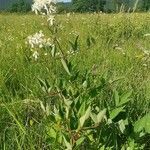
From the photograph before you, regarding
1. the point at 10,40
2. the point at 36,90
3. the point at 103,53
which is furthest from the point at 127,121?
the point at 10,40

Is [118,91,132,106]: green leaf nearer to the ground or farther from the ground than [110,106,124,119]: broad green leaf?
farther from the ground

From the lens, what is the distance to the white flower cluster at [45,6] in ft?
6.38

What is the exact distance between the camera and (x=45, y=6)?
6.43 feet

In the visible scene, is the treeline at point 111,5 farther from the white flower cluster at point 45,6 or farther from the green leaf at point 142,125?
the green leaf at point 142,125

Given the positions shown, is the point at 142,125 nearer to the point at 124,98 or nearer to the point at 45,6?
the point at 124,98

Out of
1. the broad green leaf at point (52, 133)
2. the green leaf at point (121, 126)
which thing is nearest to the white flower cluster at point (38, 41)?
the broad green leaf at point (52, 133)

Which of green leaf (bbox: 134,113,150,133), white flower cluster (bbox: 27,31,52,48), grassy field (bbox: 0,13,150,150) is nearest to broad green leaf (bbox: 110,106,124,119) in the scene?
grassy field (bbox: 0,13,150,150)

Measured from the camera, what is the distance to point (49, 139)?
1982 mm

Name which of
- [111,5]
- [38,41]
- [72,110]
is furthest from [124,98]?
[111,5]

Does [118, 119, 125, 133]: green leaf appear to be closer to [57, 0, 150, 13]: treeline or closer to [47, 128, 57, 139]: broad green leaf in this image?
[47, 128, 57, 139]: broad green leaf

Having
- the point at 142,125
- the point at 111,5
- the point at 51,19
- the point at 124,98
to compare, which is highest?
the point at 51,19

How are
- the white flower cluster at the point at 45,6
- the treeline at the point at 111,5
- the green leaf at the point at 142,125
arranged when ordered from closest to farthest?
the white flower cluster at the point at 45,6
the green leaf at the point at 142,125
the treeline at the point at 111,5

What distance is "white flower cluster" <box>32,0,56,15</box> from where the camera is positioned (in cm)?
194

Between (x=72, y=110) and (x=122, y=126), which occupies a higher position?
(x=72, y=110)
